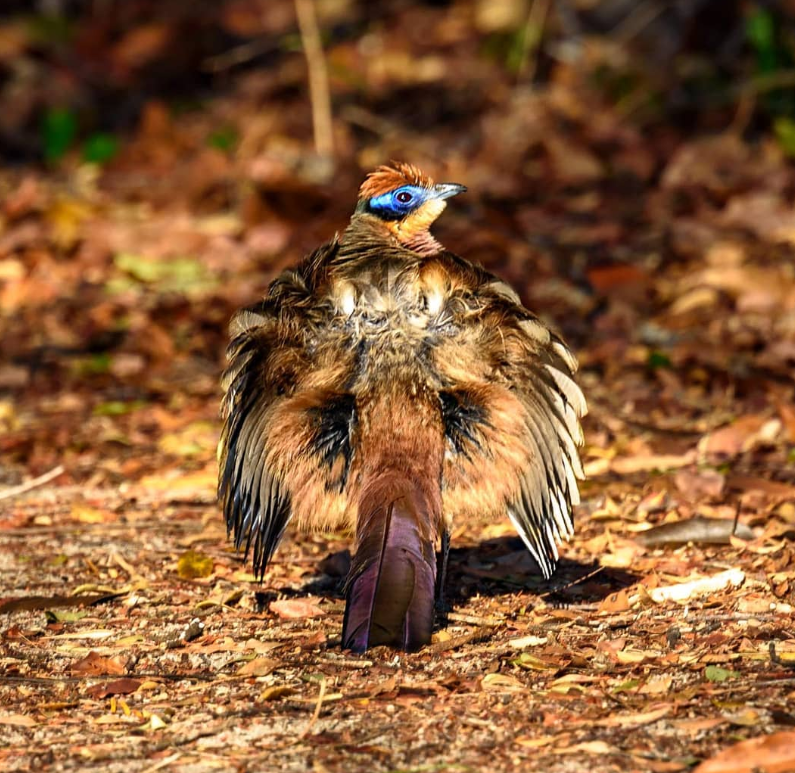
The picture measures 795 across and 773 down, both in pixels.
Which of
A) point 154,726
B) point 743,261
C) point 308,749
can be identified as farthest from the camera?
point 743,261

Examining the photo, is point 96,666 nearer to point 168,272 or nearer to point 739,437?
point 739,437

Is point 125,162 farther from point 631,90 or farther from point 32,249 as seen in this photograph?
point 631,90

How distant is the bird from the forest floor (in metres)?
0.40

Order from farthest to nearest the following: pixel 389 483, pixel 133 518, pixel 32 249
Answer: pixel 32 249 < pixel 133 518 < pixel 389 483

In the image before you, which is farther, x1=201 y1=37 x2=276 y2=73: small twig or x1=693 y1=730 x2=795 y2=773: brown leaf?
x1=201 y1=37 x2=276 y2=73: small twig

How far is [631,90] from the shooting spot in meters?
12.3

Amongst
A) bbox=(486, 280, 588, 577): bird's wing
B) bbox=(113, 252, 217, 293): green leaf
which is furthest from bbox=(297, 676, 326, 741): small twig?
bbox=(113, 252, 217, 293): green leaf

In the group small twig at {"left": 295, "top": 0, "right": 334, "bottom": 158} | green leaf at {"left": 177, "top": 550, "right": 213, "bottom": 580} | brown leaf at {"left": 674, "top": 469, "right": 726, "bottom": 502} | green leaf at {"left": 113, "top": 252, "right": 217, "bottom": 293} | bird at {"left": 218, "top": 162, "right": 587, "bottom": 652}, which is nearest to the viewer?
bird at {"left": 218, "top": 162, "right": 587, "bottom": 652}

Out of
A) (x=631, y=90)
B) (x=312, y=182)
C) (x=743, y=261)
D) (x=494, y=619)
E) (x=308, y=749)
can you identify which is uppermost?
(x=631, y=90)

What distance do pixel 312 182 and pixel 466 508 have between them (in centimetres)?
695

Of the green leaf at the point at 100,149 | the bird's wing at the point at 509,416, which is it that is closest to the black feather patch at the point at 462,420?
the bird's wing at the point at 509,416

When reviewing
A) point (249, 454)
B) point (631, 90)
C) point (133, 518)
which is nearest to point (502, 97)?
point (631, 90)

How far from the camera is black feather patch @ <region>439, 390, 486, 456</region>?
4.62 meters

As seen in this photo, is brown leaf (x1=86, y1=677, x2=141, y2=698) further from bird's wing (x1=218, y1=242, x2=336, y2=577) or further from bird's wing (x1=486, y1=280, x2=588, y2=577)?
bird's wing (x1=486, y1=280, x2=588, y2=577)
